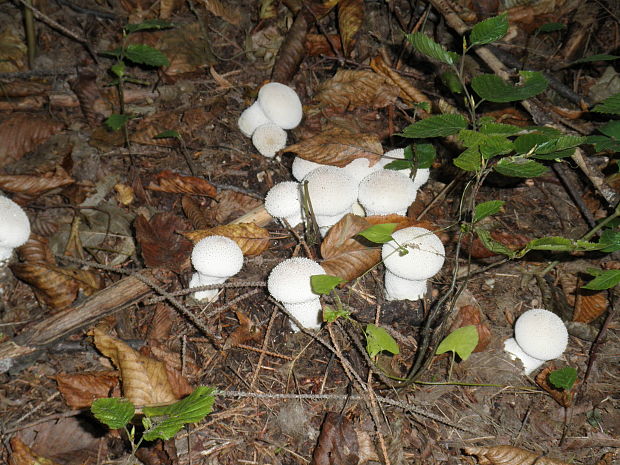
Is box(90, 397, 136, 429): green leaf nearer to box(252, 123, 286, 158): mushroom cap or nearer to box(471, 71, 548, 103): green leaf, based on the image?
box(471, 71, 548, 103): green leaf

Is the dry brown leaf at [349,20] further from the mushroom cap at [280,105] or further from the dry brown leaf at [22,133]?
the dry brown leaf at [22,133]

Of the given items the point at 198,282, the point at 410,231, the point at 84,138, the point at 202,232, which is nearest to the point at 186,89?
the point at 84,138

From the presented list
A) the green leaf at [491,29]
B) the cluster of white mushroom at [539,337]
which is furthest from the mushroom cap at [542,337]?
the green leaf at [491,29]

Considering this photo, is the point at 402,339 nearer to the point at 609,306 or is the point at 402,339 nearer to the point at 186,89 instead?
the point at 609,306

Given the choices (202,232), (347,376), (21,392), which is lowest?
(21,392)

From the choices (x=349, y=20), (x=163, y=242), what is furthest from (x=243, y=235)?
(x=349, y=20)

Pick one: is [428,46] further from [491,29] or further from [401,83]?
[401,83]
